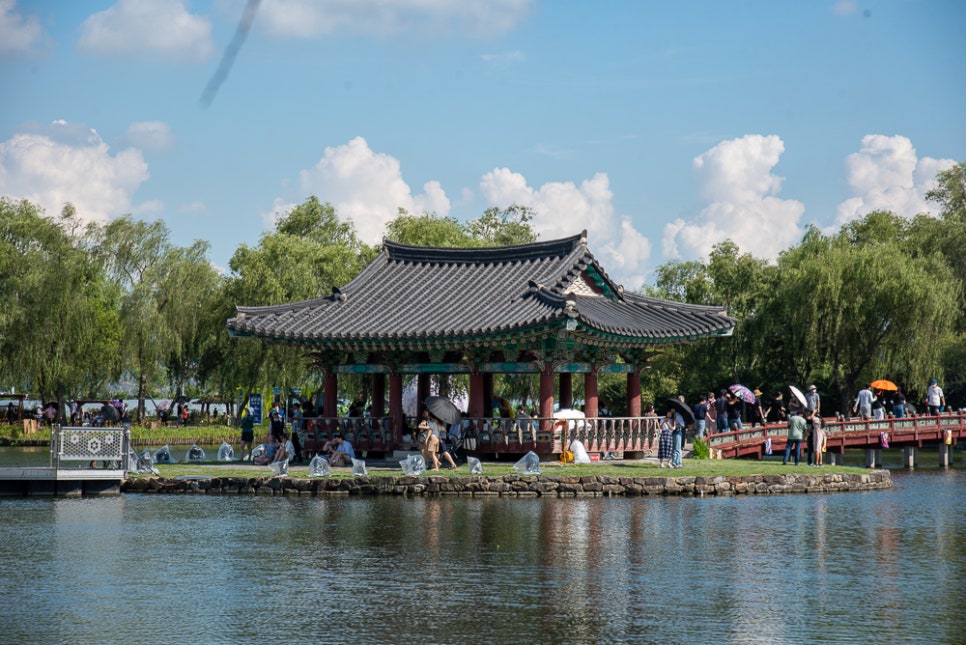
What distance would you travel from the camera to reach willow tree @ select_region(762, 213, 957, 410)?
5400cm

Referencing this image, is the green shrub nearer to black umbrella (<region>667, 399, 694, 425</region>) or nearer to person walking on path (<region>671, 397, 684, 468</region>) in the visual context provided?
black umbrella (<region>667, 399, 694, 425</region>)

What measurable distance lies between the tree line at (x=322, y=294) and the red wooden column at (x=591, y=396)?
68.2 feet

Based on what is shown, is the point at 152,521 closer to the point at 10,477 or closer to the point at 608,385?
the point at 10,477

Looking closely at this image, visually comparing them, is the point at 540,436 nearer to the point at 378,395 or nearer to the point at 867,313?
the point at 378,395

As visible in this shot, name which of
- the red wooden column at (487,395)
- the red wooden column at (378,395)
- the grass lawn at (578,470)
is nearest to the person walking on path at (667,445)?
the grass lawn at (578,470)

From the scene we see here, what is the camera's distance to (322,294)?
59.7m

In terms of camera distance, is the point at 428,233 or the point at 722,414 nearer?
the point at 722,414

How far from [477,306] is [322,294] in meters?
24.4

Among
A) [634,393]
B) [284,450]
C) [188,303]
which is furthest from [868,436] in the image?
[188,303]

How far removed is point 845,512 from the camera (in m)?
26.6

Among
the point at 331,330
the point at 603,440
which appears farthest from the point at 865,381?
the point at 331,330

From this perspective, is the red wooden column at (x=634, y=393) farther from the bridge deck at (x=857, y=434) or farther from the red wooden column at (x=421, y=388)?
the red wooden column at (x=421, y=388)

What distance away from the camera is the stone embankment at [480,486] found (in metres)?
29.9

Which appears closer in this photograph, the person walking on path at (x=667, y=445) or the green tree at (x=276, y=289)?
the person walking on path at (x=667, y=445)
